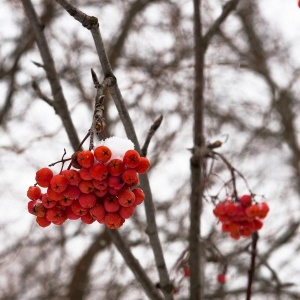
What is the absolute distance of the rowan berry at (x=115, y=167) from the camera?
150cm

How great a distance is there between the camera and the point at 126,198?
1.54 metres

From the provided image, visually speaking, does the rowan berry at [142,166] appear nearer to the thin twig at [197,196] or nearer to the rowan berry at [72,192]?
the rowan berry at [72,192]

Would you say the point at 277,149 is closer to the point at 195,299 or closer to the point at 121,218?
the point at 195,299

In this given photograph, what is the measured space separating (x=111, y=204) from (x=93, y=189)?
0.08m

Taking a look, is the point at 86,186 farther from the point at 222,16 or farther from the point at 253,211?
the point at 222,16

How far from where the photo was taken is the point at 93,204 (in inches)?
62.1

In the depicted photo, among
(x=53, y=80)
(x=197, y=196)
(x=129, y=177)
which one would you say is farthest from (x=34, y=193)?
(x=197, y=196)

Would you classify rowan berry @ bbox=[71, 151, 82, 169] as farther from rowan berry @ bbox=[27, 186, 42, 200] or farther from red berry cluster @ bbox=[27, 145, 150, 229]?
rowan berry @ bbox=[27, 186, 42, 200]

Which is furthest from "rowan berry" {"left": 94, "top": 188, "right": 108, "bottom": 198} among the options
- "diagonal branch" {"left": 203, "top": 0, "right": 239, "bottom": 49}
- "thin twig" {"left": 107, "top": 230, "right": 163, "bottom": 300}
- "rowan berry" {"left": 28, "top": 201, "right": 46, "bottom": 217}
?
"diagonal branch" {"left": 203, "top": 0, "right": 239, "bottom": 49}

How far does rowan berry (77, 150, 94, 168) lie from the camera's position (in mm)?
1471

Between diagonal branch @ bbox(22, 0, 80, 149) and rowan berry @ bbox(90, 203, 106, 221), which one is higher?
diagonal branch @ bbox(22, 0, 80, 149)

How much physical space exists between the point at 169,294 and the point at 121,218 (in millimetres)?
1069

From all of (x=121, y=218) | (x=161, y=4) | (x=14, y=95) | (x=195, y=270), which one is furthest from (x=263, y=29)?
(x=121, y=218)

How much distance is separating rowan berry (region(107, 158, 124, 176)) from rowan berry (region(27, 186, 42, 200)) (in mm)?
334
